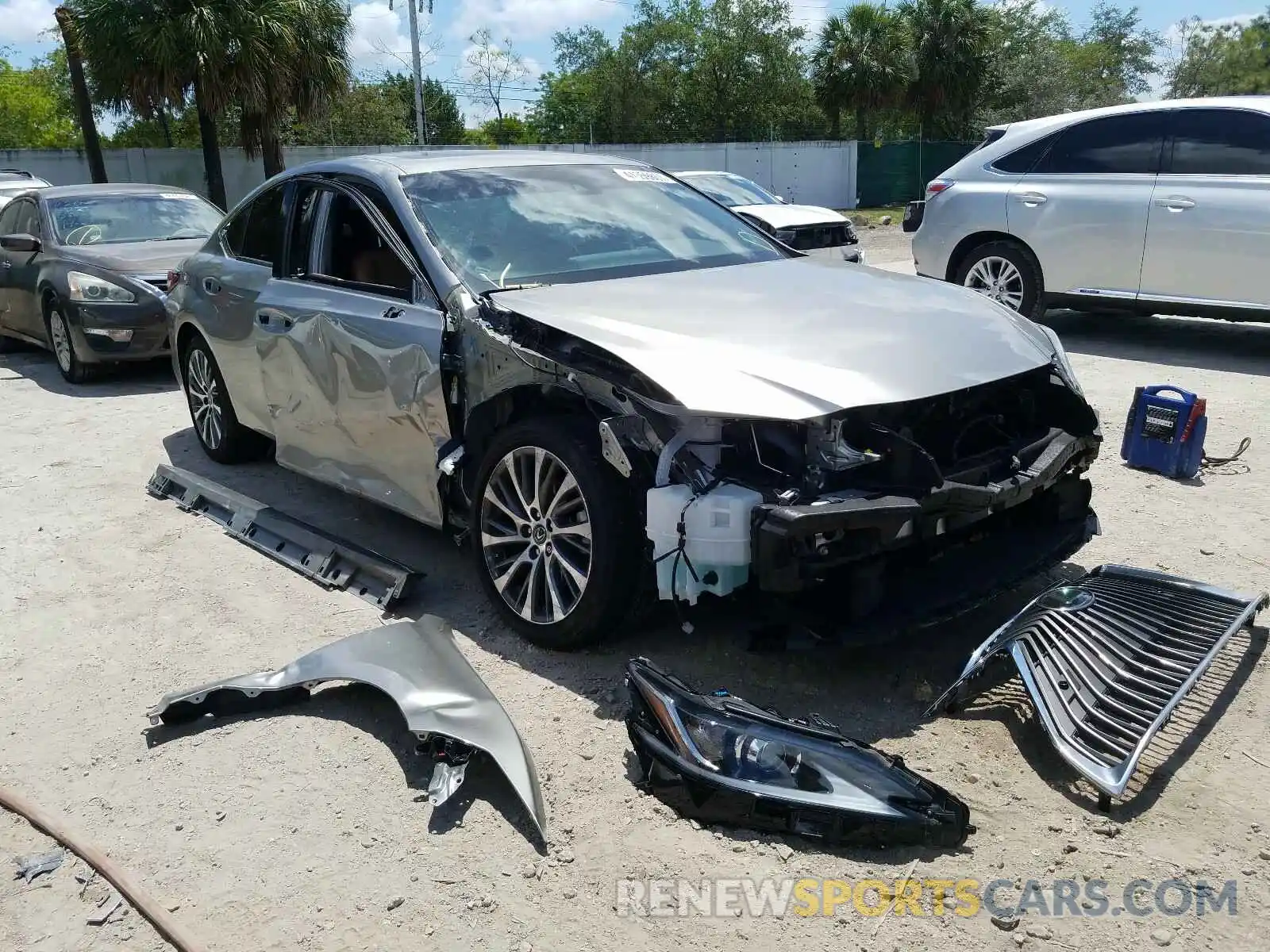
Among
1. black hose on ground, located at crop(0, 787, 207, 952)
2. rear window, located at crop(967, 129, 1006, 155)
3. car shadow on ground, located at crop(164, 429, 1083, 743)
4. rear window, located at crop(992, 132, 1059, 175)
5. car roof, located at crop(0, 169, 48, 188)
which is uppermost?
rear window, located at crop(967, 129, 1006, 155)

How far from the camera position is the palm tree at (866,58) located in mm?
38406

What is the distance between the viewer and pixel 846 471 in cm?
329

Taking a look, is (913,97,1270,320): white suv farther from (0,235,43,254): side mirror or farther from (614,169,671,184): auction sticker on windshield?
(0,235,43,254): side mirror

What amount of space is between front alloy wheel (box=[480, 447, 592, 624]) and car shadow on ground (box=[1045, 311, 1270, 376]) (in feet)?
20.6

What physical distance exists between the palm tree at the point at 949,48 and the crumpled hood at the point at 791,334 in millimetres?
38140

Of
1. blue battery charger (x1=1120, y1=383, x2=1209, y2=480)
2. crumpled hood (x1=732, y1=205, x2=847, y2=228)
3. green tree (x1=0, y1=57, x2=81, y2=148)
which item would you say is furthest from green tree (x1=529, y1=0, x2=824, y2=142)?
blue battery charger (x1=1120, y1=383, x2=1209, y2=480)

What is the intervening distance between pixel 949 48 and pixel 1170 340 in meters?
33.3

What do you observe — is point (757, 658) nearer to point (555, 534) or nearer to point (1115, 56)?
point (555, 534)

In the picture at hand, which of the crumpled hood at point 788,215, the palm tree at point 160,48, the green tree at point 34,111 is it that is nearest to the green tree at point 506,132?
the green tree at point 34,111

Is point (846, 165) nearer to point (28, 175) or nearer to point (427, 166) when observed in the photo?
point (28, 175)

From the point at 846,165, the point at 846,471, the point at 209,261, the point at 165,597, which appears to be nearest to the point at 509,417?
the point at 846,471

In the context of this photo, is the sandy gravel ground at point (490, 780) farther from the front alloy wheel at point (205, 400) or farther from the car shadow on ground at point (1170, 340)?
the car shadow on ground at point (1170, 340)

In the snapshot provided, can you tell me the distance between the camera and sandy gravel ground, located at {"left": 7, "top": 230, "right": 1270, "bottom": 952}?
103 inches

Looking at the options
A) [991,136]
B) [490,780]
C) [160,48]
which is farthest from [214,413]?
[160,48]
